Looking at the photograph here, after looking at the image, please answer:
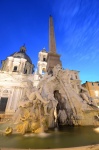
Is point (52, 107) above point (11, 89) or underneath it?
underneath

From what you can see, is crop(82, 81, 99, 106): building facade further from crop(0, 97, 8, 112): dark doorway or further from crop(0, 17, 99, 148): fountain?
crop(0, 97, 8, 112): dark doorway

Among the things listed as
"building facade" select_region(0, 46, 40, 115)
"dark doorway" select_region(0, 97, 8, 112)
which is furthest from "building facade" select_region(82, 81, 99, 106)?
"dark doorway" select_region(0, 97, 8, 112)

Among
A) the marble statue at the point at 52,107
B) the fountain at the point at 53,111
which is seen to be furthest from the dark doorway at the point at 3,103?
the marble statue at the point at 52,107

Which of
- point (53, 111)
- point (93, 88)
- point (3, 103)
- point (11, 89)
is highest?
point (11, 89)

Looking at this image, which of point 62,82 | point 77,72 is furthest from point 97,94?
point 62,82

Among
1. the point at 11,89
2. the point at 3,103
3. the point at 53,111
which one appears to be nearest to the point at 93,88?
the point at 11,89

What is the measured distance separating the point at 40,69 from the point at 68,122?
23.4m

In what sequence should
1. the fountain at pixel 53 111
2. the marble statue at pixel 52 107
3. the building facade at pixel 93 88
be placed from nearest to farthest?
the fountain at pixel 53 111
the marble statue at pixel 52 107
the building facade at pixel 93 88

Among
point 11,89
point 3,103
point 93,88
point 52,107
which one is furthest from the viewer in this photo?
point 93,88

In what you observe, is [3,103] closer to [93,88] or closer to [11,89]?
[11,89]

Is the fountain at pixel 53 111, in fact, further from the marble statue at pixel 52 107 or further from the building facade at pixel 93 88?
the building facade at pixel 93 88

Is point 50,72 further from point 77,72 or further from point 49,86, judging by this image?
point 77,72

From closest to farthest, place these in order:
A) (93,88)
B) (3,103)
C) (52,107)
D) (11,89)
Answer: (52,107), (3,103), (11,89), (93,88)

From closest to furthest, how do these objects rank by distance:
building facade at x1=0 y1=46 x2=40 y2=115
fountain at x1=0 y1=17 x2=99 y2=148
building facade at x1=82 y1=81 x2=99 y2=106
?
1. fountain at x1=0 y1=17 x2=99 y2=148
2. building facade at x1=0 y1=46 x2=40 y2=115
3. building facade at x1=82 y1=81 x2=99 y2=106
